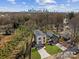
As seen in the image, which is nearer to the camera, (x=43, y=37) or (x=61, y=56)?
(x=61, y=56)

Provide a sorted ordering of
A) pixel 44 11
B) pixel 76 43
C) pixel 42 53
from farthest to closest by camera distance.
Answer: pixel 44 11, pixel 76 43, pixel 42 53

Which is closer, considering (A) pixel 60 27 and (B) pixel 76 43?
(B) pixel 76 43

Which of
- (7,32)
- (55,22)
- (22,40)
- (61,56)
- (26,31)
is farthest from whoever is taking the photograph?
(55,22)

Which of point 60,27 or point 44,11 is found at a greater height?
point 44,11

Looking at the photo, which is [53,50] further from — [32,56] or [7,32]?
[7,32]

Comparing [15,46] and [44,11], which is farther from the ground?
[44,11]

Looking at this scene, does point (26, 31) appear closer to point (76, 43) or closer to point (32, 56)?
point (76, 43)

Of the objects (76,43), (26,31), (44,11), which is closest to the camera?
(76,43)

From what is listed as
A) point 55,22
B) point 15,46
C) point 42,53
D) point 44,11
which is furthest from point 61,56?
point 44,11

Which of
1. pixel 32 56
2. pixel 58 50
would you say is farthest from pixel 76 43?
pixel 32 56
